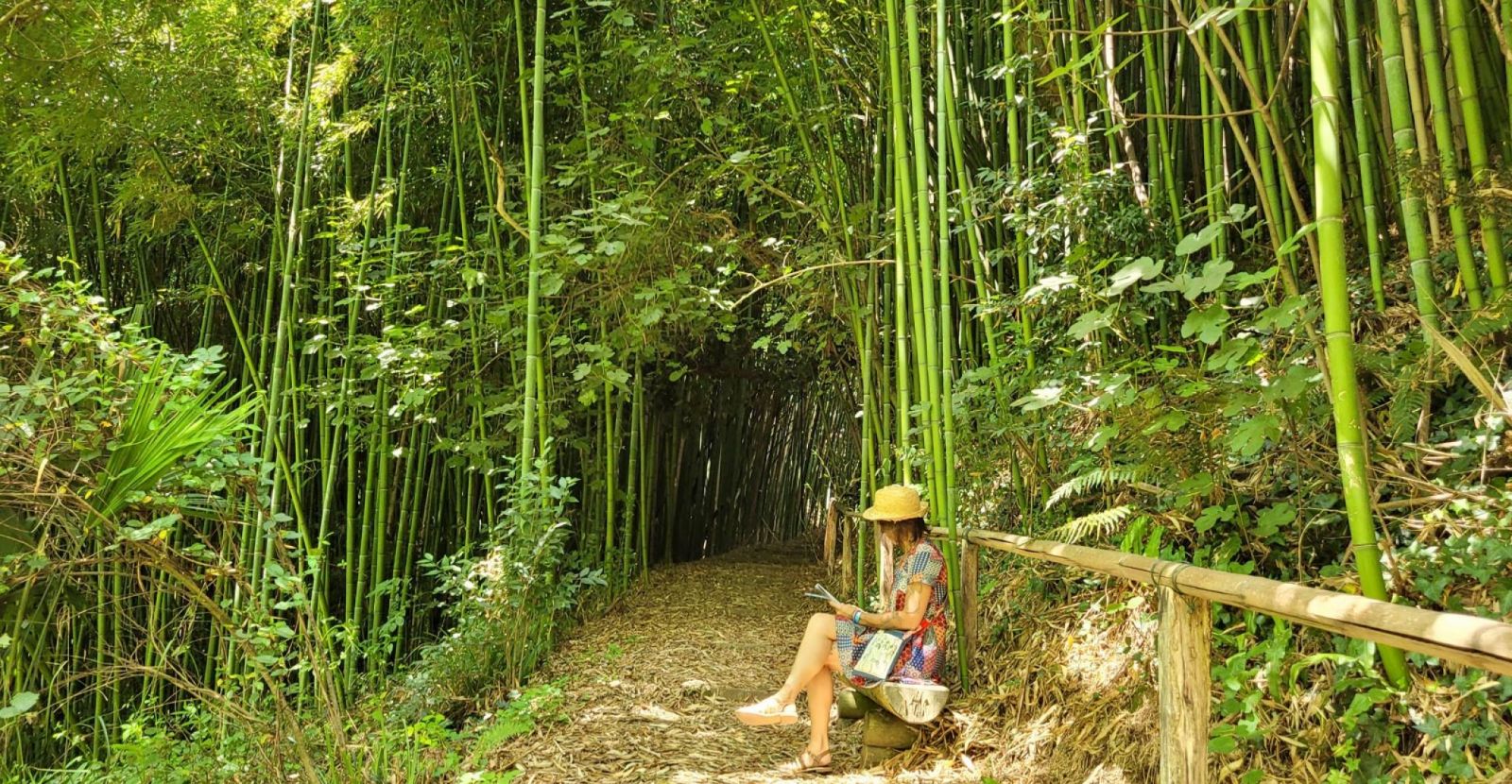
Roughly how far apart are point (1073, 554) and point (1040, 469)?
77cm

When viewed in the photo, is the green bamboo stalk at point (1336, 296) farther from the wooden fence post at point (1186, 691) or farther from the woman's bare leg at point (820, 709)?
the woman's bare leg at point (820, 709)

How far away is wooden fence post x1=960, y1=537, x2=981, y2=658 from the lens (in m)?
2.54

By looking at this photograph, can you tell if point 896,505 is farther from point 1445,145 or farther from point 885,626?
point 1445,145

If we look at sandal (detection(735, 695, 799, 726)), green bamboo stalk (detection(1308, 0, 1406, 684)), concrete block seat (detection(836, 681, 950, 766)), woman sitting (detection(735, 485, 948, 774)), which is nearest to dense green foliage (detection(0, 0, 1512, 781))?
green bamboo stalk (detection(1308, 0, 1406, 684))

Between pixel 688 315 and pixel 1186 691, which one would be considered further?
pixel 688 315

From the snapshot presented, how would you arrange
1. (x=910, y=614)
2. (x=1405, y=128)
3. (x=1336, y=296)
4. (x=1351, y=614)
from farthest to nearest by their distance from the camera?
(x=910, y=614)
(x=1405, y=128)
(x=1336, y=296)
(x=1351, y=614)

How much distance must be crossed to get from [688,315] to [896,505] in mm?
1696

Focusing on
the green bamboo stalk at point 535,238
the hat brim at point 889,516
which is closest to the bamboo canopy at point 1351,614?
the hat brim at point 889,516

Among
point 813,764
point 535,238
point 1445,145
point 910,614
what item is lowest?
point 813,764

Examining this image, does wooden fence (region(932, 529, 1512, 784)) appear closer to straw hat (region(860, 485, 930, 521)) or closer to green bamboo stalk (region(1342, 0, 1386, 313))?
straw hat (region(860, 485, 930, 521))

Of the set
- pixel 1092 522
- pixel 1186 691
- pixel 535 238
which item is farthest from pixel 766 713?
pixel 535 238

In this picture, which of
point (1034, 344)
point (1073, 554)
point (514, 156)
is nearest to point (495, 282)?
point (514, 156)

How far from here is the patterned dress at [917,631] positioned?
2.39 metres

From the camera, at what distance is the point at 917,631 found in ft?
7.90
